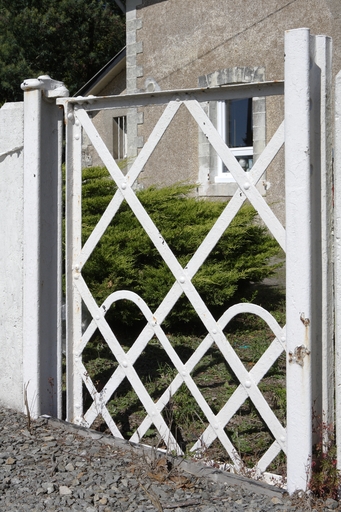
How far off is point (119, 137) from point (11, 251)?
13.8 metres

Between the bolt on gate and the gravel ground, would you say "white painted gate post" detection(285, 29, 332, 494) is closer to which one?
the bolt on gate

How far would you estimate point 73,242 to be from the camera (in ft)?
10.4

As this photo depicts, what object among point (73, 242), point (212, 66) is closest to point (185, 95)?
point (73, 242)

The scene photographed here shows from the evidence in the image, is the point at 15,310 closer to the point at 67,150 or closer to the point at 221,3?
the point at 67,150

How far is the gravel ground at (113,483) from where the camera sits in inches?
90.7

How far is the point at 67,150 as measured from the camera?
312 cm

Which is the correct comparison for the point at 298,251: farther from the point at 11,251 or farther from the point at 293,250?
the point at 11,251

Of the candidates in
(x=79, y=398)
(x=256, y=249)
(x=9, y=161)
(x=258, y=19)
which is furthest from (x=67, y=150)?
(x=258, y=19)

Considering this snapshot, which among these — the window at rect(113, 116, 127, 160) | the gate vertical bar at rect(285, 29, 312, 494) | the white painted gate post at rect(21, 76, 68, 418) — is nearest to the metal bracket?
the gate vertical bar at rect(285, 29, 312, 494)

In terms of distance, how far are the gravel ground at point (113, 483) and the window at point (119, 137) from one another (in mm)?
14214

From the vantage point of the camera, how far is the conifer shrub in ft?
17.4

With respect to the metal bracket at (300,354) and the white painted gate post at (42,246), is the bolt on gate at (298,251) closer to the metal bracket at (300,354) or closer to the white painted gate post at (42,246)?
the metal bracket at (300,354)

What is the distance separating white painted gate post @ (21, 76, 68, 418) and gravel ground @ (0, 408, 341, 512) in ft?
1.11

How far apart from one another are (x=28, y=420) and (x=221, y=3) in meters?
9.77
